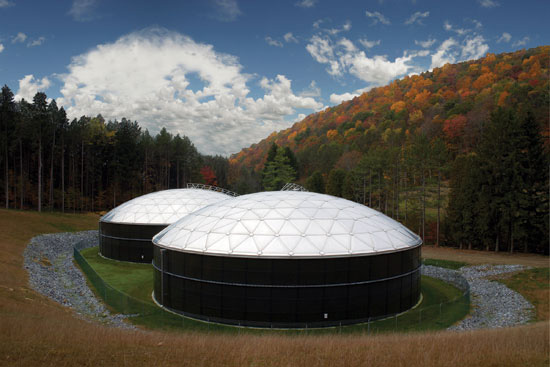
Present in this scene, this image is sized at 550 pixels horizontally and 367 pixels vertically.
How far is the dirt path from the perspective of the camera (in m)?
34.2

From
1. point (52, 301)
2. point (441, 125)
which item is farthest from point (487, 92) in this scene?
point (52, 301)

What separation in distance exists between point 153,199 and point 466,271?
3094cm

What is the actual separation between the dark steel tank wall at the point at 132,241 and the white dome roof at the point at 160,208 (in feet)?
1.89

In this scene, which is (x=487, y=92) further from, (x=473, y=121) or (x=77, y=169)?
(x=77, y=169)

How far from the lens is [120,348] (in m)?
10.5

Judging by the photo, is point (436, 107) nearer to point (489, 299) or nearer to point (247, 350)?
point (489, 299)

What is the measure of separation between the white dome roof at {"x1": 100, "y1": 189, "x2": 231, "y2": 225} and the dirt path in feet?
80.5

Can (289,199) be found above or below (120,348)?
above

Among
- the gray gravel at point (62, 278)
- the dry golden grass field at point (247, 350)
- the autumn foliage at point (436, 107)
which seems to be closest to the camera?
the dry golden grass field at point (247, 350)

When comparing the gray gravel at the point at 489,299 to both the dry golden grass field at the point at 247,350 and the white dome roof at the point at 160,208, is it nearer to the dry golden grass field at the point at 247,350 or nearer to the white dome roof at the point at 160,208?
the dry golden grass field at the point at 247,350

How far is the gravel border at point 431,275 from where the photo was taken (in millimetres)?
19828

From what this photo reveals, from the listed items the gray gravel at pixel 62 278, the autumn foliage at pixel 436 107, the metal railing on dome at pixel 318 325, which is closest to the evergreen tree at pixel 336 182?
the autumn foliage at pixel 436 107

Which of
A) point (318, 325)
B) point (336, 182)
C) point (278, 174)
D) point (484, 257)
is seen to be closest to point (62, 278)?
point (318, 325)

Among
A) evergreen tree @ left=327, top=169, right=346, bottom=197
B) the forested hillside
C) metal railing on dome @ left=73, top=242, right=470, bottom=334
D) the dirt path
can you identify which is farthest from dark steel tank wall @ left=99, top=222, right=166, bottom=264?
evergreen tree @ left=327, top=169, right=346, bottom=197
